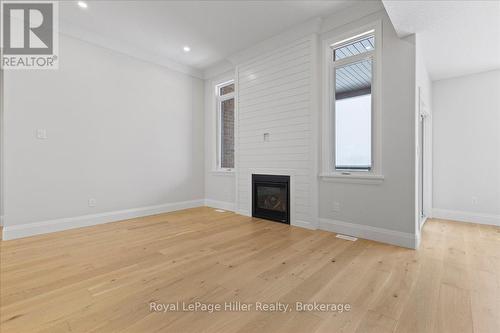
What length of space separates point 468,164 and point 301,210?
320 cm

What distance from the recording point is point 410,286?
193cm

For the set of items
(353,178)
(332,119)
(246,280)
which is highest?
(332,119)

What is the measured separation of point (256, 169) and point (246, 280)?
8.44ft

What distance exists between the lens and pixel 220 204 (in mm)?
5273

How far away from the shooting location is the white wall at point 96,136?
328 centimetres

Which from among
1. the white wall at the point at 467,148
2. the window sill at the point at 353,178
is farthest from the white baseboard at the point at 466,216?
the window sill at the point at 353,178

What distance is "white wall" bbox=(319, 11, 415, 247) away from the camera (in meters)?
2.81

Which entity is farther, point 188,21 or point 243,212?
point 243,212

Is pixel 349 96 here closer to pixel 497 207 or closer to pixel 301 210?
pixel 301 210

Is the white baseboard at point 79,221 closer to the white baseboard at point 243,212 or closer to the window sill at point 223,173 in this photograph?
the window sill at point 223,173

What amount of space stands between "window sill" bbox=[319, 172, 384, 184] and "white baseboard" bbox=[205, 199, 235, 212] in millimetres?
2215

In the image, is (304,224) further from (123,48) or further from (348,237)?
(123,48)

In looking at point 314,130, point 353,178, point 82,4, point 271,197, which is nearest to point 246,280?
point 353,178

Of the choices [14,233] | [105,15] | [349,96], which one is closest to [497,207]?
[349,96]
